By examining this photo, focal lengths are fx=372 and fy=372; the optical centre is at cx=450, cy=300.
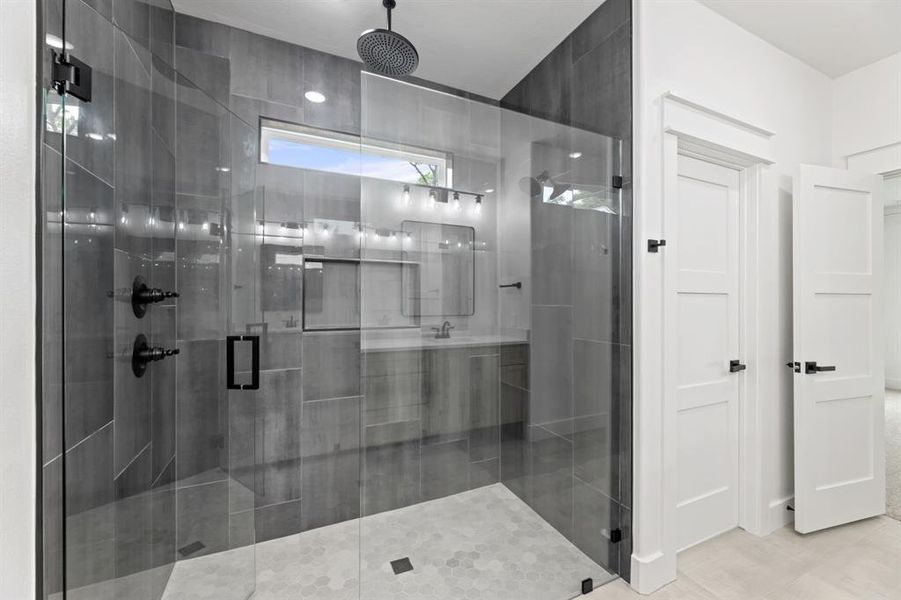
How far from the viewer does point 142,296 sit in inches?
52.7

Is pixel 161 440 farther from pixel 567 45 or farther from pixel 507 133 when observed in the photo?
pixel 567 45

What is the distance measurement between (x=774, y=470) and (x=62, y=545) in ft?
10.7

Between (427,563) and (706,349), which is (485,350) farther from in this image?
(706,349)

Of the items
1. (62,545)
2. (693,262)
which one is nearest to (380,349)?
(62,545)

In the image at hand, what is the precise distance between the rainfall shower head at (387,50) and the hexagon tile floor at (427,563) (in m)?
1.94

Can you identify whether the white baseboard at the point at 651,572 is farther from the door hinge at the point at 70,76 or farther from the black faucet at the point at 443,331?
the door hinge at the point at 70,76

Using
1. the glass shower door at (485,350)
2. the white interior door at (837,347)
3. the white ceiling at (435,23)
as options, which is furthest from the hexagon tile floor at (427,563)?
the white ceiling at (435,23)

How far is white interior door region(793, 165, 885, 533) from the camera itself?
215cm

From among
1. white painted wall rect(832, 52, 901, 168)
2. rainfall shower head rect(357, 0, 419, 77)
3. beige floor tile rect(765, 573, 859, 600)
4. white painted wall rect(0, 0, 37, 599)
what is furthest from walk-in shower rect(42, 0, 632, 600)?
white painted wall rect(832, 52, 901, 168)

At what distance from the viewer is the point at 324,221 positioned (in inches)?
85.1

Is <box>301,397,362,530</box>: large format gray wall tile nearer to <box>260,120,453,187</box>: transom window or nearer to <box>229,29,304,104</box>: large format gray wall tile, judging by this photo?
<box>260,120,453,187</box>: transom window

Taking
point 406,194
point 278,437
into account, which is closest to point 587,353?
point 406,194

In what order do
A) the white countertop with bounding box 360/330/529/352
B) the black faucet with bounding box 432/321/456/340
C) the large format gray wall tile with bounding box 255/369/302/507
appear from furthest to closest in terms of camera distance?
1. the large format gray wall tile with bounding box 255/369/302/507
2. the black faucet with bounding box 432/321/456/340
3. the white countertop with bounding box 360/330/529/352

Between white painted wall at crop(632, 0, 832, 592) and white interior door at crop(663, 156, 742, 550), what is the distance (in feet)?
0.61
